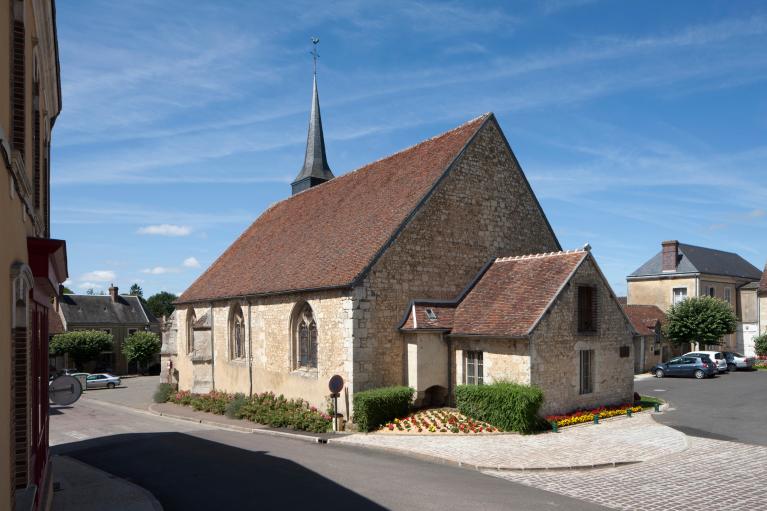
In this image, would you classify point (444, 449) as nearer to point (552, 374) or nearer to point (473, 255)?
point (552, 374)

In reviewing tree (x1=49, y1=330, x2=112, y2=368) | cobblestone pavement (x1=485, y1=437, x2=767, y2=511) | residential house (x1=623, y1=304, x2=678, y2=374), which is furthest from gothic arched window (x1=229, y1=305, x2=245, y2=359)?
tree (x1=49, y1=330, x2=112, y2=368)

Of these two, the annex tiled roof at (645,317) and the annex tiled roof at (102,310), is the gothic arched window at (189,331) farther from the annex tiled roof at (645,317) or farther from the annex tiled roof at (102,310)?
the annex tiled roof at (102,310)

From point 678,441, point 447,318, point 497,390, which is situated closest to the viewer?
point 678,441

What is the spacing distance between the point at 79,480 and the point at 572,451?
33.9ft

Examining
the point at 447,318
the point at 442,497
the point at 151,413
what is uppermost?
the point at 447,318

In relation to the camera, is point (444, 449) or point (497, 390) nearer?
point (444, 449)

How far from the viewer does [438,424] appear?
16.2m

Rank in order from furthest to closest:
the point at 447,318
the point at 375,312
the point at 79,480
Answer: the point at 447,318, the point at 375,312, the point at 79,480

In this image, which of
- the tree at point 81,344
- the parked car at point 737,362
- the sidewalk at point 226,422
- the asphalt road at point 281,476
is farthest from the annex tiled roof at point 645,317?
the tree at point 81,344

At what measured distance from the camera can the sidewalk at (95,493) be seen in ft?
32.8

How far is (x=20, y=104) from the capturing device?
641 cm

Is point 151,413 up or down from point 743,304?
A: down

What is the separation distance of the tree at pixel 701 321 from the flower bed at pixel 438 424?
24750mm

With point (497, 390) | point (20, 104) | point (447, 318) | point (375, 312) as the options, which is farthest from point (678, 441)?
point (20, 104)
